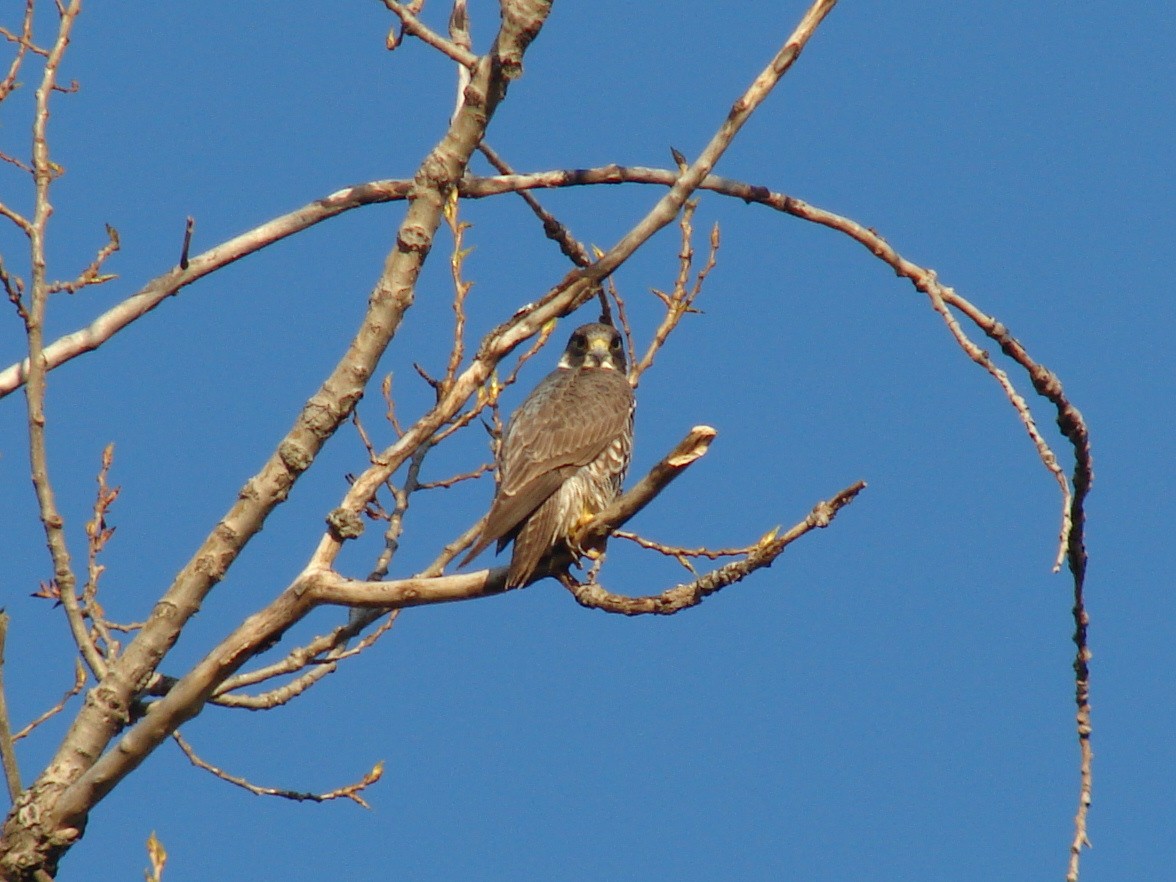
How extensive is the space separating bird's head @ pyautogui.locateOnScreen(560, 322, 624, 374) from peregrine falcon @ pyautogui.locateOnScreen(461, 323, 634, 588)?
0.14 m

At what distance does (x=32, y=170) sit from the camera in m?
3.57

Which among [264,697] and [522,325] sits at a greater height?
[522,325]

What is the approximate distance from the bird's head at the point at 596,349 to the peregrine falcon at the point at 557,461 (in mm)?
136

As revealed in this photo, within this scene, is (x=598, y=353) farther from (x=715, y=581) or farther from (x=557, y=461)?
(x=715, y=581)

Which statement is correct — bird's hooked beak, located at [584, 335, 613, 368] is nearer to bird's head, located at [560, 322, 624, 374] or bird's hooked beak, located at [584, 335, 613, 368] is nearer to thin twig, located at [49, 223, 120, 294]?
bird's head, located at [560, 322, 624, 374]

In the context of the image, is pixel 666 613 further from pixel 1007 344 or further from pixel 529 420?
pixel 529 420

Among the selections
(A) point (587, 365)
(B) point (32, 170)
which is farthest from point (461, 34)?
(A) point (587, 365)


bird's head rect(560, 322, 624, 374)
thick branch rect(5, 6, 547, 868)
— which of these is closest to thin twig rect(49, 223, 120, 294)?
thick branch rect(5, 6, 547, 868)

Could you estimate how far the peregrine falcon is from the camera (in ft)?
14.6

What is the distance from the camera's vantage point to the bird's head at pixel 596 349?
6.66m

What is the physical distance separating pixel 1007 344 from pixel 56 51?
249 centimetres

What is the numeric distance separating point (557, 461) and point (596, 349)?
1.54 meters

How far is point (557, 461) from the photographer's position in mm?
5230

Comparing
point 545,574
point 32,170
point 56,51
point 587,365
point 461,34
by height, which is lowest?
point 545,574
